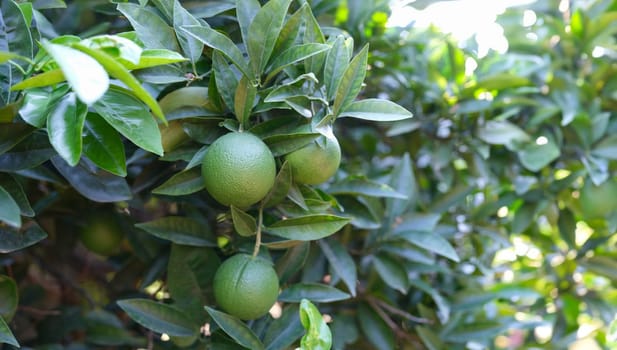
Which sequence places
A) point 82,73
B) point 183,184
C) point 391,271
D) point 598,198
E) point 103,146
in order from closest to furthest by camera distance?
point 82,73
point 103,146
point 183,184
point 391,271
point 598,198

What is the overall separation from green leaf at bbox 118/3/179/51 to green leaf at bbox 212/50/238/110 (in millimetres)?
70

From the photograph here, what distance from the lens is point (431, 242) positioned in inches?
45.6

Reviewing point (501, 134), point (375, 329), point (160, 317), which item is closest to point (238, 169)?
point (160, 317)

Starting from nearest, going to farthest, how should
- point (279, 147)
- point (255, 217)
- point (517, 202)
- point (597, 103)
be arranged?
point (279, 147), point (255, 217), point (597, 103), point (517, 202)

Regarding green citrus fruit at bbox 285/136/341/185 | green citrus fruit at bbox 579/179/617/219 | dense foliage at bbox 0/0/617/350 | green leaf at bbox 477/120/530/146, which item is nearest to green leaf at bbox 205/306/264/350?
dense foliage at bbox 0/0/617/350

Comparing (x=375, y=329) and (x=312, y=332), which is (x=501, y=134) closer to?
(x=375, y=329)

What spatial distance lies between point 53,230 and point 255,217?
603 mm

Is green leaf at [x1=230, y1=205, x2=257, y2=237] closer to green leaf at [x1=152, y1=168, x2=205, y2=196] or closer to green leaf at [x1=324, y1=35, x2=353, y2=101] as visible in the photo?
green leaf at [x1=152, y1=168, x2=205, y2=196]

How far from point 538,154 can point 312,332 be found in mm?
854

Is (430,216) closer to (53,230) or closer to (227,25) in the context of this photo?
(227,25)

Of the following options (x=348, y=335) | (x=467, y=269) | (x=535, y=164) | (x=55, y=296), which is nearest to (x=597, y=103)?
(x=535, y=164)

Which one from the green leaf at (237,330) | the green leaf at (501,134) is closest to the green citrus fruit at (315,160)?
the green leaf at (237,330)

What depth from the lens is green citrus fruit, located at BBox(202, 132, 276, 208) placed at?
0.79 metres

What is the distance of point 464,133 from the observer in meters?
1.49
